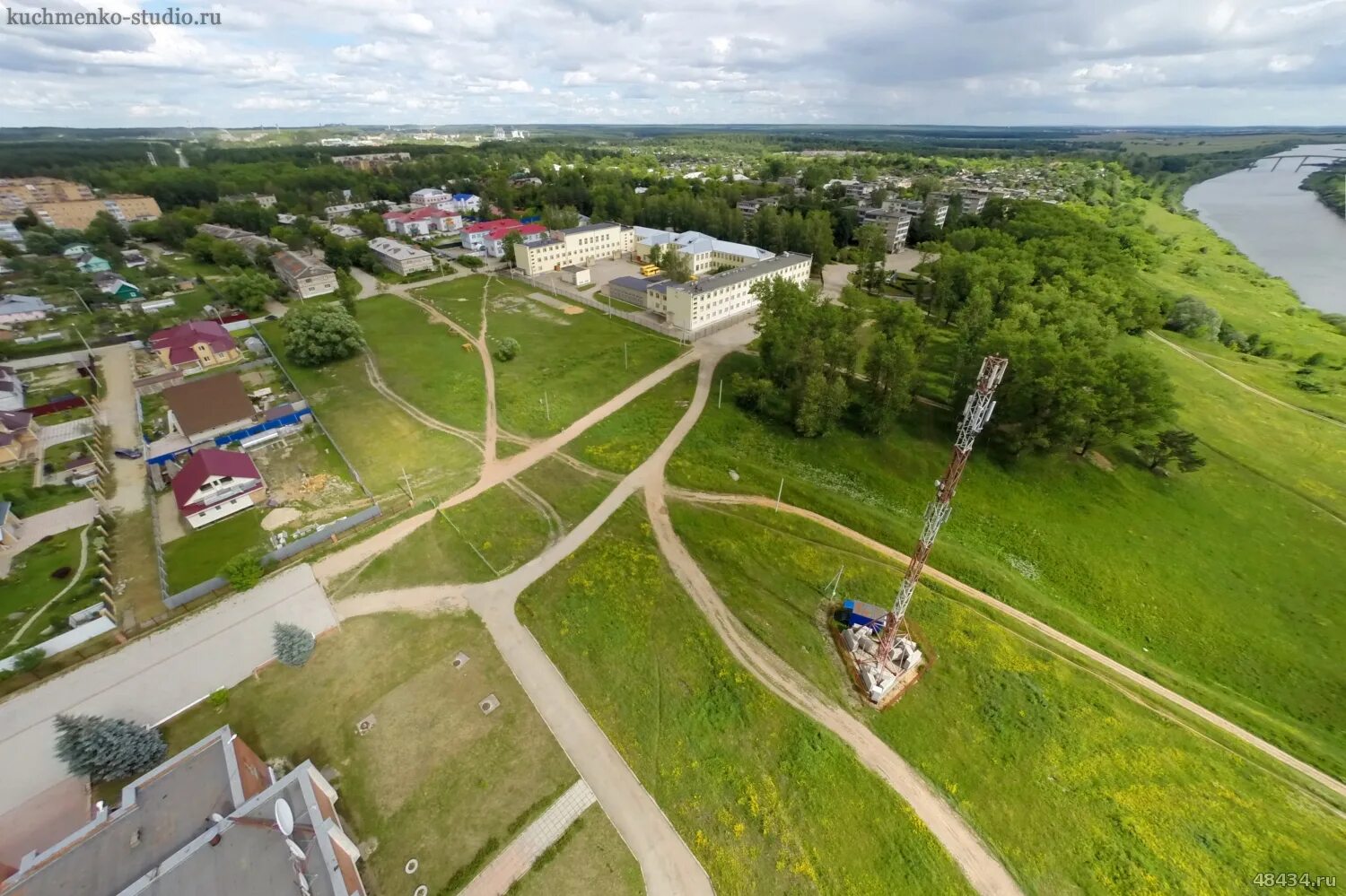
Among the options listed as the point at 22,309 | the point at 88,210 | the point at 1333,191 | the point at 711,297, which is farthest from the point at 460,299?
the point at 1333,191

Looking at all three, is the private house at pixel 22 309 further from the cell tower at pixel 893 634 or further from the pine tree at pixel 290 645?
the cell tower at pixel 893 634

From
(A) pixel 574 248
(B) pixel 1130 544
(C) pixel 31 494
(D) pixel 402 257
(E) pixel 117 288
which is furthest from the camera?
(A) pixel 574 248

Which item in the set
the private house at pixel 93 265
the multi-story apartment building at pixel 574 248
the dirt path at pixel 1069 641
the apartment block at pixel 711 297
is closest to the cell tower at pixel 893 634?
the dirt path at pixel 1069 641

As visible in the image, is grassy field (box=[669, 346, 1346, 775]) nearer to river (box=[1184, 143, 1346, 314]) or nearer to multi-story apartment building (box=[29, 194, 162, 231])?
river (box=[1184, 143, 1346, 314])

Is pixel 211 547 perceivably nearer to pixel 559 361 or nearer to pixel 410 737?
pixel 410 737

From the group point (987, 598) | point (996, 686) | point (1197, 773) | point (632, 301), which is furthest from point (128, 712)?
point (632, 301)

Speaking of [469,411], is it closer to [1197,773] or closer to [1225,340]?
[1197,773]

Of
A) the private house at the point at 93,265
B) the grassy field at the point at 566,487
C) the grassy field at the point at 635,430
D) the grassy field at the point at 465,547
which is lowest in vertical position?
the grassy field at the point at 465,547
